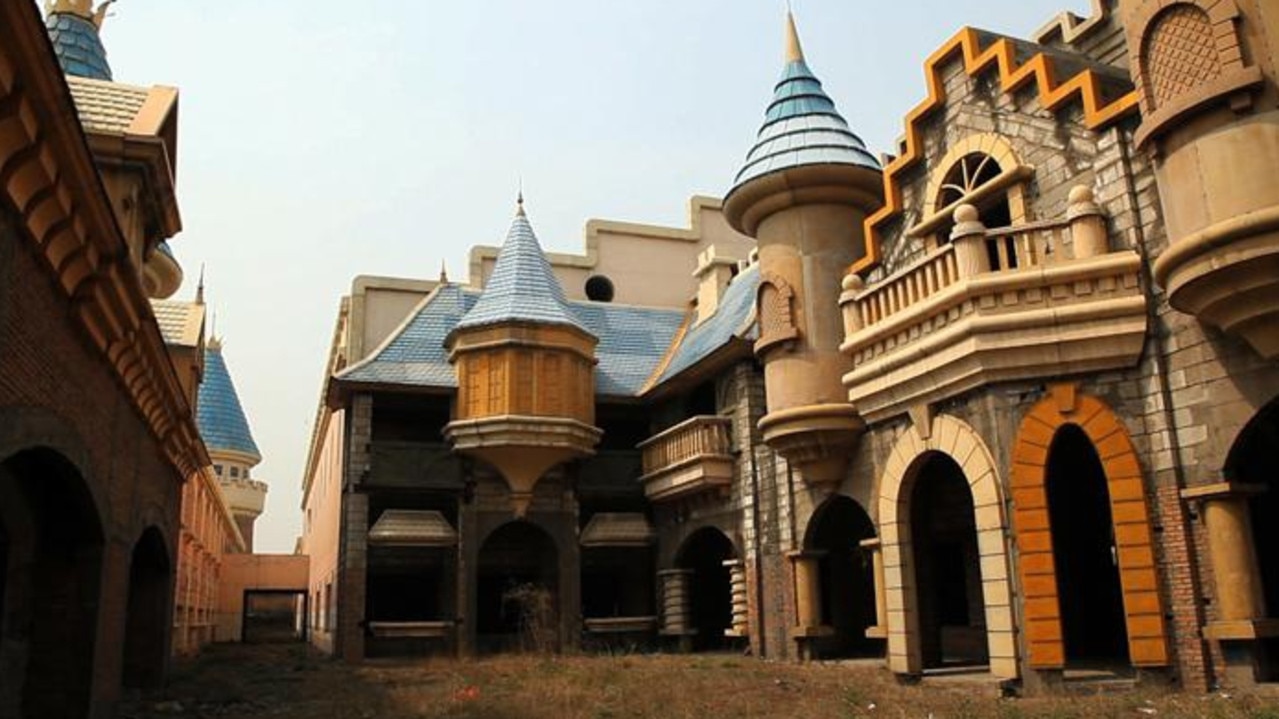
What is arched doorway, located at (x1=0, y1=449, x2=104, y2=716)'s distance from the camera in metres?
10.2

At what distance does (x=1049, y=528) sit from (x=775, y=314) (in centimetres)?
787

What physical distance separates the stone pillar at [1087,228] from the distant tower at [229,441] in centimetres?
5370

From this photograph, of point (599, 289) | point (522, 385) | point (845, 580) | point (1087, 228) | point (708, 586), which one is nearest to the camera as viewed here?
point (1087, 228)

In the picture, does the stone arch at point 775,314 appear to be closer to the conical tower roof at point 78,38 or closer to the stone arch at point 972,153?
the stone arch at point 972,153

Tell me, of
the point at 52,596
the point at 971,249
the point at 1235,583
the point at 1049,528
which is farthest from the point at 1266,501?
the point at 52,596

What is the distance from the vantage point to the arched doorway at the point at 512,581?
27.1m

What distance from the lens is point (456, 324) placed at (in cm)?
2870

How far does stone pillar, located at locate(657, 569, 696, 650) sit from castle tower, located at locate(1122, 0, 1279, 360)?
16884 mm

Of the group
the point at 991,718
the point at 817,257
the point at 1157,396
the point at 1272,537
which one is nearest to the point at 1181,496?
the point at 1157,396

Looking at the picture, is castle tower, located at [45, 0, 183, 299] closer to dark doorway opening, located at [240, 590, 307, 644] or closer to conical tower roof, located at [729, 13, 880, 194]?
conical tower roof, located at [729, 13, 880, 194]

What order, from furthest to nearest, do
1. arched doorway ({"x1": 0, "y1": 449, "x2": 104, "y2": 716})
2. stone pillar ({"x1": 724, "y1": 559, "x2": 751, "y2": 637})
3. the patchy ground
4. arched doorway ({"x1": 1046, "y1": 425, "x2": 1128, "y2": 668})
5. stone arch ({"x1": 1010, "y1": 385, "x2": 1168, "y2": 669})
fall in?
stone pillar ({"x1": 724, "y1": 559, "x2": 751, "y2": 637})
arched doorway ({"x1": 1046, "y1": 425, "x2": 1128, "y2": 668})
stone arch ({"x1": 1010, "y1": 385, "x2": 1168, "y2": 669})
the patchy ground
arched doorway ({"x1": 0, "y1": 449, "x2": 104, "y2": 716})

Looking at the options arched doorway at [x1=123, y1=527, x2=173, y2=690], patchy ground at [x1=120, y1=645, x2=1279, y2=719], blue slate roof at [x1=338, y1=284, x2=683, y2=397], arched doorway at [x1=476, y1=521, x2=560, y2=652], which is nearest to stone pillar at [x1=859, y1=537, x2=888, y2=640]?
patchy ground at [x1=120, y1=645, x2=1279, y2=719]

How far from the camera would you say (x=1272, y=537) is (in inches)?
552

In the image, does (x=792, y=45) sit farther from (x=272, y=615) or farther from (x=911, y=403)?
(x=272, y=615)
